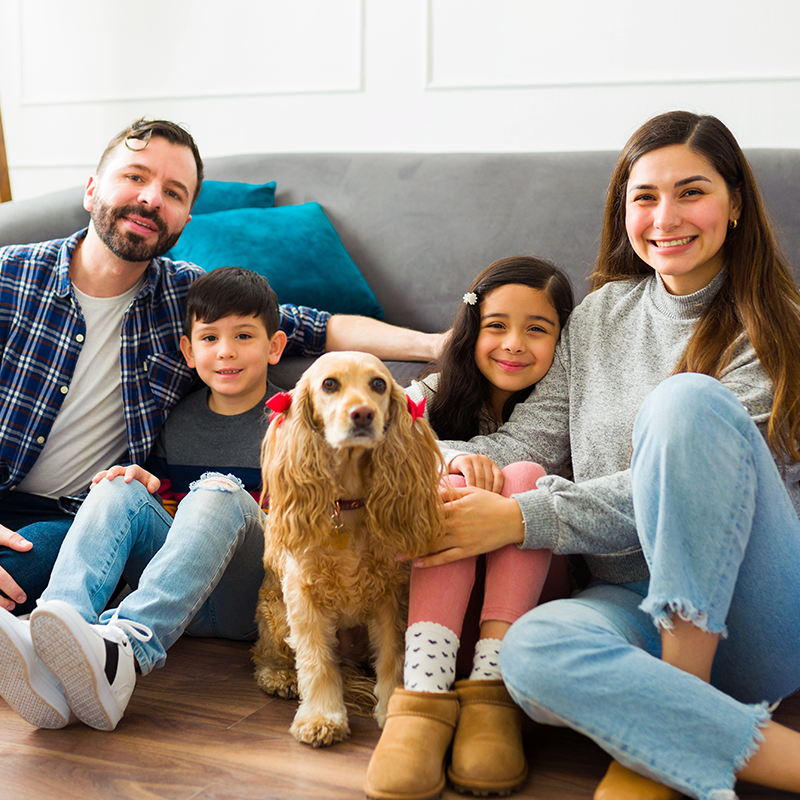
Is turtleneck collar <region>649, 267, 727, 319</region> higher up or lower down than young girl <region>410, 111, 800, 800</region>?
higher up

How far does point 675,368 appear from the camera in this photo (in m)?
1.51

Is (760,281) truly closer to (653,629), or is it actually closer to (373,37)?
(653,629)

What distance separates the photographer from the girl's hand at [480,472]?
149cm

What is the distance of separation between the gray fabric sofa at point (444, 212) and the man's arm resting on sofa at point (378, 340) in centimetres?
34

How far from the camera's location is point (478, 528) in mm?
1358

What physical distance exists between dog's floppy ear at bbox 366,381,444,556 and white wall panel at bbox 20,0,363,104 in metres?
2.32

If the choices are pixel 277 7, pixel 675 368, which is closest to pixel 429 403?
pixel 675 368

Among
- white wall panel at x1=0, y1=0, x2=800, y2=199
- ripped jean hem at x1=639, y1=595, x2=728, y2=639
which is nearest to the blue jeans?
ripped jean hem at x1=639, y1=595, x2=728, y2=639

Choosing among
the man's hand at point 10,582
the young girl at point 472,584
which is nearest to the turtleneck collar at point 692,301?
the young girl at point 472,584

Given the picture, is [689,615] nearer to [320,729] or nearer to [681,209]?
[320,729]

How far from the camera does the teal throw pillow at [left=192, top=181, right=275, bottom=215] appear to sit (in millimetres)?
2727

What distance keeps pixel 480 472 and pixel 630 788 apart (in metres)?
0.60

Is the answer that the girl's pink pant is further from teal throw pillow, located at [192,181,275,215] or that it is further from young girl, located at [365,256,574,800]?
teal throw pillow, located at [192,181,275,215]

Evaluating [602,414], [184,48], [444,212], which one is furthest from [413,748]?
[184,48]
